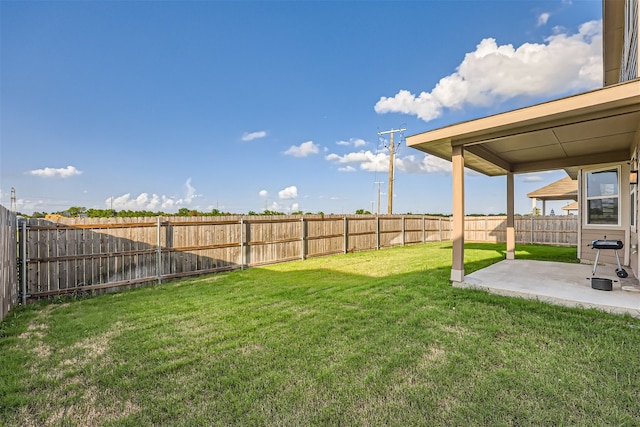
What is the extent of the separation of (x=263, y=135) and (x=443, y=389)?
16.4 metres

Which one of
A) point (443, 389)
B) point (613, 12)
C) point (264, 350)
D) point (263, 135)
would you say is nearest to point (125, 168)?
point (263, 135)

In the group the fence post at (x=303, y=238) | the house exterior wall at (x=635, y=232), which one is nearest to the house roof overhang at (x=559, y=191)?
the house exterior wall at (x=635, y=232)

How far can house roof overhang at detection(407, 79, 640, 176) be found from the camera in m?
3.85

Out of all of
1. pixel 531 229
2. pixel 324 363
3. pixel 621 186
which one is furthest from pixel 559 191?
pixel 324 363

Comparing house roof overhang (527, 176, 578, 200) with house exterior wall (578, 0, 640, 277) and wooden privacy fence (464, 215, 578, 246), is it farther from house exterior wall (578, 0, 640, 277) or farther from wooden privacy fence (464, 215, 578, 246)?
house exterior wall (578, 0, 640, 277)

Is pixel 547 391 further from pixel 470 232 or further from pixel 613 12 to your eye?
pixel 470 232

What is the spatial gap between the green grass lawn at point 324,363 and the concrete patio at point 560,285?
1.07 feet

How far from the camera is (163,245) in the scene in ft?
22.7

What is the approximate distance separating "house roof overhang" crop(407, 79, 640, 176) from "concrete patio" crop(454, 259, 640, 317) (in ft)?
8.55

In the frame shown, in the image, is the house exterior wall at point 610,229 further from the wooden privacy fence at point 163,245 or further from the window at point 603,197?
the wooden privacy fence at point 163,245

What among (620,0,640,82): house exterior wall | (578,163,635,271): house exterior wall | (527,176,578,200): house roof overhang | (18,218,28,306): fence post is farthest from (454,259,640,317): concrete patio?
(527,176,578,200): house roof overhang

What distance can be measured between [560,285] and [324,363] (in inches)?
188

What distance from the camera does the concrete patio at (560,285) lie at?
4.06 meters

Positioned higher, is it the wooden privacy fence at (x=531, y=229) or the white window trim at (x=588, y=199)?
the white window trim at (x=588, y=199)
